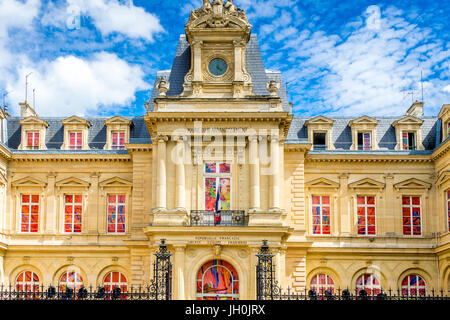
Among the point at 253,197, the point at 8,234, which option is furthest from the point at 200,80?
the point at 8,234

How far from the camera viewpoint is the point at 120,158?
39.4 m

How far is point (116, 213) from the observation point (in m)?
39.5

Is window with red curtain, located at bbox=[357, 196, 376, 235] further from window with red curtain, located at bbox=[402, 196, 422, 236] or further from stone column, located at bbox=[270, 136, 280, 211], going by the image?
stone column, located at bbox=[270, 136, 280, 211]

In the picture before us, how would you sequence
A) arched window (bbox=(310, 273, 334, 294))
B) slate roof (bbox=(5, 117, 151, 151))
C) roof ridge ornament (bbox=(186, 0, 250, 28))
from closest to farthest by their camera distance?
roof ridge ornament (bbox=(186, 0, 250, 28)) → arched window (bbox=(310, 273, 334, 294)) → slate roof (bbox=(5, 117, 151, 151))

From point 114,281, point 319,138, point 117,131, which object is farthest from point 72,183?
point 319,138

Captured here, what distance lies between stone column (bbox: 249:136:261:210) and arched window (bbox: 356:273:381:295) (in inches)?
361

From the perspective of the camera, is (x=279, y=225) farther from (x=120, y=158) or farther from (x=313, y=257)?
(x=120, y=158)

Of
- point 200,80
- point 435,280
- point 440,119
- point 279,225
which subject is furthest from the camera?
point 440,119

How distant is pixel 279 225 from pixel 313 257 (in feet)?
21.5

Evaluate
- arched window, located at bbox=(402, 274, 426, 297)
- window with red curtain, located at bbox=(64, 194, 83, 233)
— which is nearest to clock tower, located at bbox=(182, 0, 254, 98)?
window with red curtain, located at bbox=(64, 194, 83, 233)

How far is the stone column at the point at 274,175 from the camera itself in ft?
110

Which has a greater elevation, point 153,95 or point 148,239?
point 153,95

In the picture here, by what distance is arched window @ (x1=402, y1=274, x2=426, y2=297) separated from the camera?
1501 inches

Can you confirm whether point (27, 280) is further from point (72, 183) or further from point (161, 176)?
point (161, 176)
